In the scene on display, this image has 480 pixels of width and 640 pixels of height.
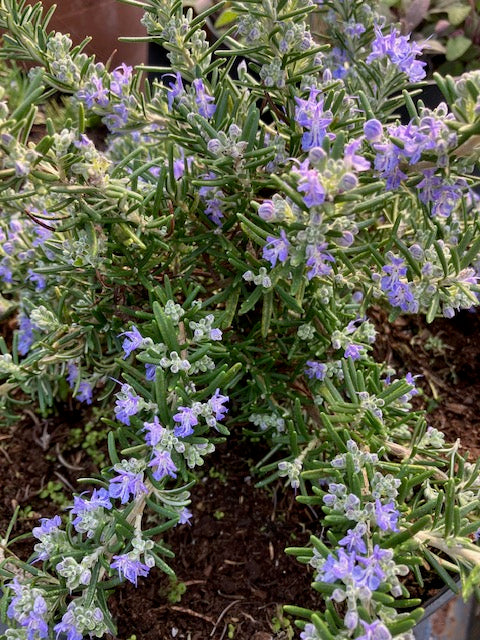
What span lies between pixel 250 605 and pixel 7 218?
1.06 m

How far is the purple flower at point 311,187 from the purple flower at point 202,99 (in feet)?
1.25

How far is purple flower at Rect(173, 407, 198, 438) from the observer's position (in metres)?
1.00

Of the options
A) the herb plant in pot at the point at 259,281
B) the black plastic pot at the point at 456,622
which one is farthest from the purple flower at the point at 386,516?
the black plastic pot at the point at 456,622

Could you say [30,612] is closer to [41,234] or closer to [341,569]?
[341,569]

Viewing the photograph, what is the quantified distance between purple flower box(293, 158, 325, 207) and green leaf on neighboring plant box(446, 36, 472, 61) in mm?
2080

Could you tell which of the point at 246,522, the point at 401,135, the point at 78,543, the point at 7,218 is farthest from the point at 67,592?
the point at 401,135

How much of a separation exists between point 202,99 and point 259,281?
0.36 m

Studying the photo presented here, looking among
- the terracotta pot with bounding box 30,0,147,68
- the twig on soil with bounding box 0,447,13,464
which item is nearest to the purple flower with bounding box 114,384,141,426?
the twig on soil with bounding box 0,447,13,464

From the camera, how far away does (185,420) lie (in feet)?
3.27

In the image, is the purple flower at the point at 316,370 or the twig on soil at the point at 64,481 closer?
the purple flower at the point at 316,370

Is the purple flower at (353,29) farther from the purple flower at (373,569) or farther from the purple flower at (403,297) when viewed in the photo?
the purple flower at (373,569)

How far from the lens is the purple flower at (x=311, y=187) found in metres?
0.83

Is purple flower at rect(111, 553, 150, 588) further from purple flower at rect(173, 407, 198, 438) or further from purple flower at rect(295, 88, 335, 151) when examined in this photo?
purple flower at rect(295, 88, 335, 151)

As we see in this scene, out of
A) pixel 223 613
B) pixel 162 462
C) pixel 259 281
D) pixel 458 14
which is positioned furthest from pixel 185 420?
pixel 458 14
